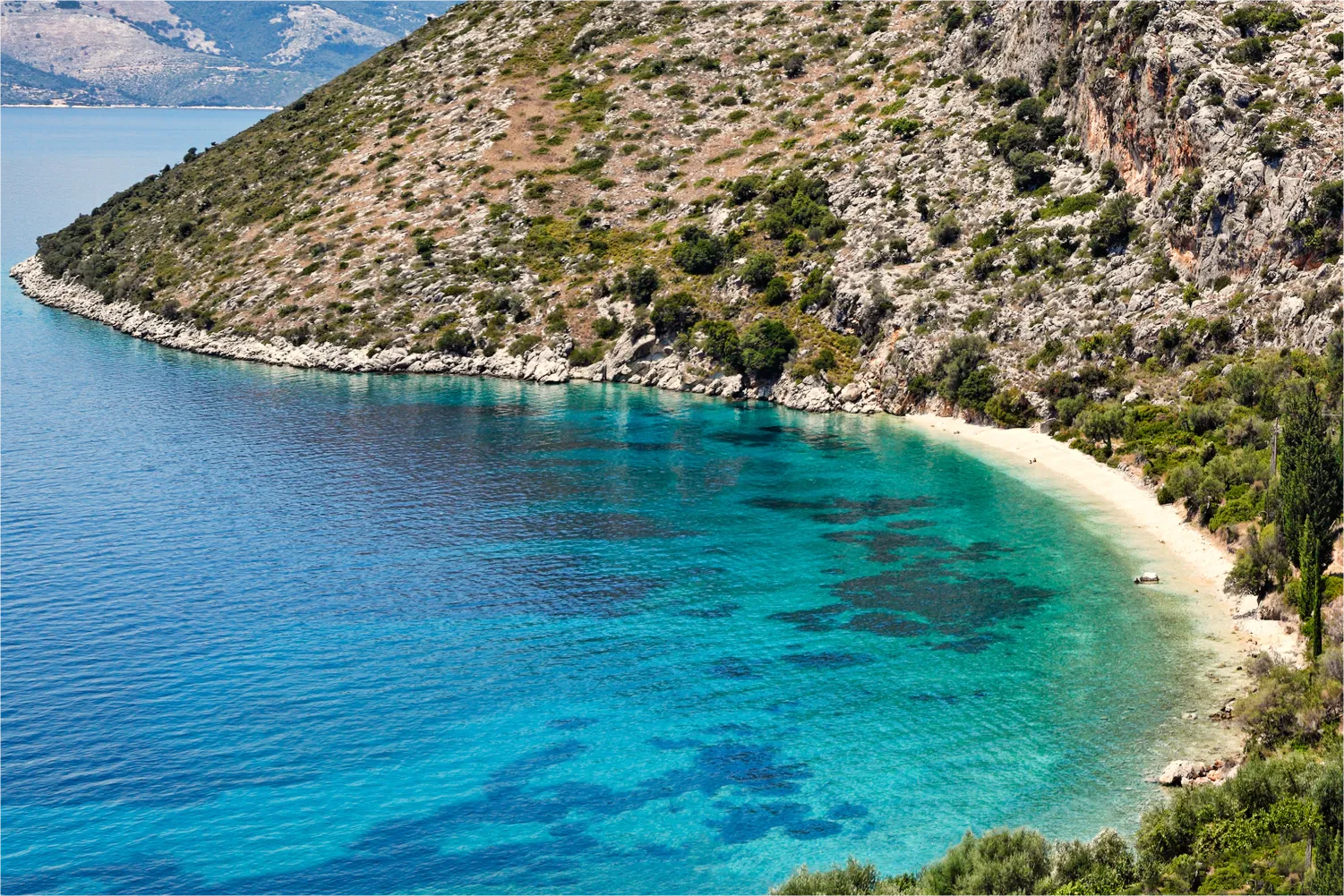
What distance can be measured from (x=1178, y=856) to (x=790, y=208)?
9153cm

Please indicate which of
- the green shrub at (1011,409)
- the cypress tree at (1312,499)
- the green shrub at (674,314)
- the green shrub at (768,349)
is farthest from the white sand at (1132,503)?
the green shrub at (674,314)

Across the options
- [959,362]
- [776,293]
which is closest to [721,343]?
[776,293]

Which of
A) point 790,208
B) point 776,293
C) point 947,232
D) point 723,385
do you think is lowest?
point 723,385

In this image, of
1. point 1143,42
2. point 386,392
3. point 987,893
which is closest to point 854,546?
point 987,893

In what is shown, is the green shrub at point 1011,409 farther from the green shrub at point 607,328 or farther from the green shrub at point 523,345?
the green shrub at point 523,345

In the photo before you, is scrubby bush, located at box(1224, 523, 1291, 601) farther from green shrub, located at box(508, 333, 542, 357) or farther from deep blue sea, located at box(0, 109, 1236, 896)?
green shrub, located at box(508, 333, 542, 357)

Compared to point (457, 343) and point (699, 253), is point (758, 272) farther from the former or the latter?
point (457, 343)

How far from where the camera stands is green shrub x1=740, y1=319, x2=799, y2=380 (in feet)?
333

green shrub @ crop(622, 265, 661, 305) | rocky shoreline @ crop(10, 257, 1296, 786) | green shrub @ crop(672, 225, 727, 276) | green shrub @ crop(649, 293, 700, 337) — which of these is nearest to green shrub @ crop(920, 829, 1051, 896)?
rocky shoreline @ crop(10, 257, 1296, 786)

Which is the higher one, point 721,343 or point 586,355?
point 721,343

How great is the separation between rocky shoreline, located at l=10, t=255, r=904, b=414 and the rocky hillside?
0.31m

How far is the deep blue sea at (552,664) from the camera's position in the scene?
37.2 meters

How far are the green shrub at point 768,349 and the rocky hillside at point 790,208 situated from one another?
26cm

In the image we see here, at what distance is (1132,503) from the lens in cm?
6812
